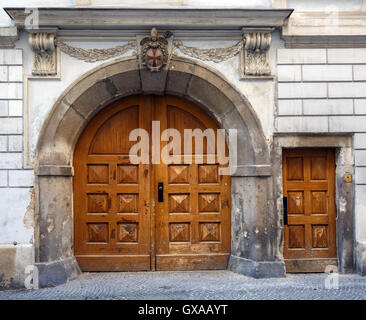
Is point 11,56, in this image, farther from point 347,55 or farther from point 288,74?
point 347,55

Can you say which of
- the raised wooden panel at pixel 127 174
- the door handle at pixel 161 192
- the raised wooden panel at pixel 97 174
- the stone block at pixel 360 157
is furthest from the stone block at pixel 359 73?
the raised wooden panel at pixel 97 174

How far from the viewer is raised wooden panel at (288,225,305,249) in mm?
7102

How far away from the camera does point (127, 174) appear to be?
7.21m

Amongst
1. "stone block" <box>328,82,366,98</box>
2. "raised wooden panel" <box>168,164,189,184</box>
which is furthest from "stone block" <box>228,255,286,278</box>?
"stone block" <box>328,82,366,98</box>

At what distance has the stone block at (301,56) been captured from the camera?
6.91 metres

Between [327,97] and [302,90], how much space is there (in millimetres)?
425

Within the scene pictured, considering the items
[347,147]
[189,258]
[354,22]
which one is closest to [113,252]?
[189,258]

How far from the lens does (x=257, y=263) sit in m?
6.68

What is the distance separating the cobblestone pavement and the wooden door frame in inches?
16.1

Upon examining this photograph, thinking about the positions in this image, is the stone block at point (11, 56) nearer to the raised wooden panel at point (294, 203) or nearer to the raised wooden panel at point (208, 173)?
the raised wooden panel at point (208, 173)

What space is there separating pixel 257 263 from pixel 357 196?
196cm

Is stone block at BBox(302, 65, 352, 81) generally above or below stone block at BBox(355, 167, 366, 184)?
above

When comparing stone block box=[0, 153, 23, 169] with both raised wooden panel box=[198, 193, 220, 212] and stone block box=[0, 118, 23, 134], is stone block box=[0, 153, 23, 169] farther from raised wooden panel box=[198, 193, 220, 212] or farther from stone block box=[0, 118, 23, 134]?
raised wooden panel box=[198, 193, 220, 212]

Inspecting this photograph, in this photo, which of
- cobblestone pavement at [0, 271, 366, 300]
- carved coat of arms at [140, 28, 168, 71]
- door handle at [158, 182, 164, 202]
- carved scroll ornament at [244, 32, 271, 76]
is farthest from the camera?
door handle at [158, 182, 164, 202]
